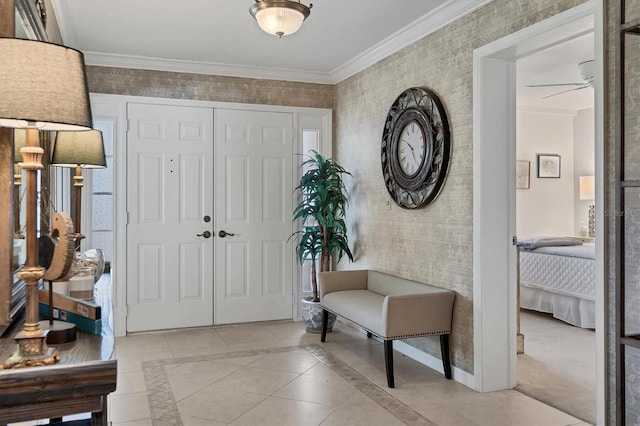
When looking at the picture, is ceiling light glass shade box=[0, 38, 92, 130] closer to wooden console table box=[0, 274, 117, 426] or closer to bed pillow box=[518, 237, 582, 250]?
wooden console table box=[0, 274, 117, 426]

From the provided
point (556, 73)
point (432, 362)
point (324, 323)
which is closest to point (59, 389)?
point (432, 362)

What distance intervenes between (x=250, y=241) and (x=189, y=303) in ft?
2.90

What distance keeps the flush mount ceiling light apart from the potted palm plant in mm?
2280

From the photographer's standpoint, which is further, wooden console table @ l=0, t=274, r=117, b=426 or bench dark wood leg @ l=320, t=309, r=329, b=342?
bench dark wood leg @ l=320, t=309, r=329, b=342

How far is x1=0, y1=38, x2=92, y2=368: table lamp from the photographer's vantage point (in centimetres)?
118

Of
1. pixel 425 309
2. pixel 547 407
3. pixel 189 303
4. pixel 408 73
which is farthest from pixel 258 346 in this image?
pixel 408 73

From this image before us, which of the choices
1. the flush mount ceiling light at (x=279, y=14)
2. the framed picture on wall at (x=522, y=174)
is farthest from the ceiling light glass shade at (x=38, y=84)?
the framed picture on wall at (x=522, y=174)

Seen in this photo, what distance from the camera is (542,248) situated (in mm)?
6016

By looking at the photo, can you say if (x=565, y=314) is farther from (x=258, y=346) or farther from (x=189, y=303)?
(x=189, y=303)

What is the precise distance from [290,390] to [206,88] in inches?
127

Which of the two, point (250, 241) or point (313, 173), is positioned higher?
point (313, 173)

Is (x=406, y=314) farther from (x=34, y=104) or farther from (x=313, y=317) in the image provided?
(x=34, y=104)

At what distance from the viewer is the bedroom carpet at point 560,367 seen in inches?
130

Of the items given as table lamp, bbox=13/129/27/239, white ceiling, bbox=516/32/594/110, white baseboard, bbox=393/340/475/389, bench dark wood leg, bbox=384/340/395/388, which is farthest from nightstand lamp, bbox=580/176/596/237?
table lamp, bbox=13/129/27/239
